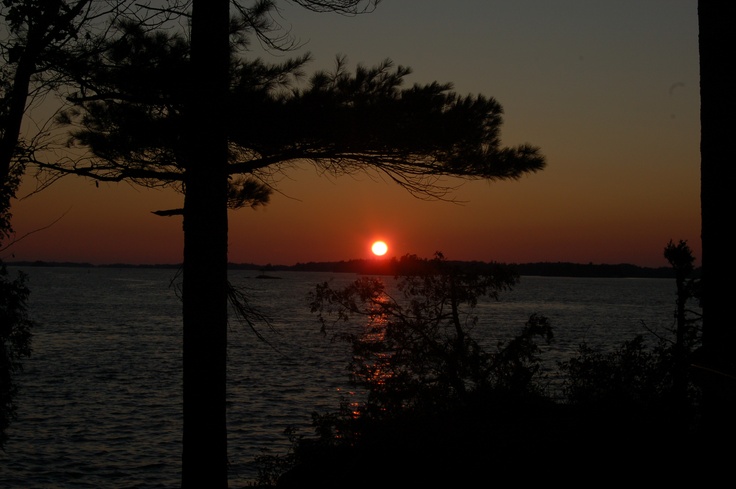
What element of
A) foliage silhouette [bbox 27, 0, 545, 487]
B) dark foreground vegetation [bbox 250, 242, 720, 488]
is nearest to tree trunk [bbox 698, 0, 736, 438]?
dark foreground vegetation [bbox 250, 242, 720, 488]

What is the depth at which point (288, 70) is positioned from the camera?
8.97 metres

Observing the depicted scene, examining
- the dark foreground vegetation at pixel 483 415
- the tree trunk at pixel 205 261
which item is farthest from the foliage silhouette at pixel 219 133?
the dark foreground vegetation at pixel 483 415

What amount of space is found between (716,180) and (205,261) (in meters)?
4.63

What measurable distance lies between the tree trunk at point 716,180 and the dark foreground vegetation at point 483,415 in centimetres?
31

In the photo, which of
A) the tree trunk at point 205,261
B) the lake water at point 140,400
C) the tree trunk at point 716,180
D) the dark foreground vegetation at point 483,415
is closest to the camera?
the tree trunk at point 716,180

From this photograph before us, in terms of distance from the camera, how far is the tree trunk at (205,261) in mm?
6707

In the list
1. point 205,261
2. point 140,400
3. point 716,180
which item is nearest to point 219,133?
point 205,261

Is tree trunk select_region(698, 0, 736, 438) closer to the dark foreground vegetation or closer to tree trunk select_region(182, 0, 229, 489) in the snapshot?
the dark foreground vegetation

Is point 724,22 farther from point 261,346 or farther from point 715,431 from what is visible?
point 261,346

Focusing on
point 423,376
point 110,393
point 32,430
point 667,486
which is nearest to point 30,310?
point 110,393

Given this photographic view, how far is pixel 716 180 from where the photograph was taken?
6.45 m

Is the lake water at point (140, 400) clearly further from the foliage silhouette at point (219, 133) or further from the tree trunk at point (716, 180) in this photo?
the tree trunk at point (716, 180)

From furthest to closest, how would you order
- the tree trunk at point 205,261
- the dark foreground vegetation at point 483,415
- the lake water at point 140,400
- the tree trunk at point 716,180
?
the lake water at point 140,400
the dark foreground vegetation at point 483,415
the tree trunk at point 205,261
the tree trunk at point 716,180

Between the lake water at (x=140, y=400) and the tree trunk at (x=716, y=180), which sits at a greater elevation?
the tree trunk at (x=716, y=180)
